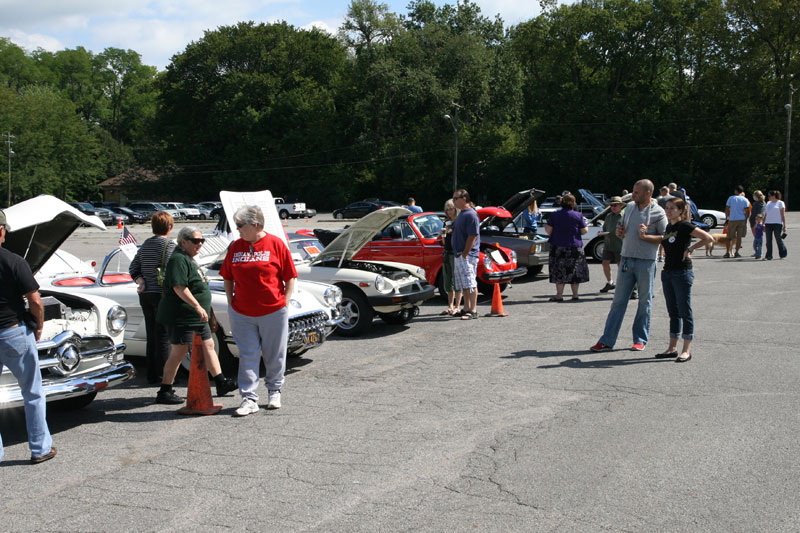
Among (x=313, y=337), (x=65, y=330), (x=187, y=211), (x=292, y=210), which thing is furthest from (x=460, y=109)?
(x=65, y=330)

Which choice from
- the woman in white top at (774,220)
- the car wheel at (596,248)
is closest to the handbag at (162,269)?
the car wheel at (596,248)

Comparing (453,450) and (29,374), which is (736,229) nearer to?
(453,450)

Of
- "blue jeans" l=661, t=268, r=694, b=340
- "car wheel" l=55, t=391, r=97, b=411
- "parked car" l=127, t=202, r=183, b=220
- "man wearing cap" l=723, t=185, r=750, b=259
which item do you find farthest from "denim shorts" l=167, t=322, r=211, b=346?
"parked car" l=127, t=202, r=183, b=220

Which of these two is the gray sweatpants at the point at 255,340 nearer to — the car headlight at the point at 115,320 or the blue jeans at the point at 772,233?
the car headlight at the point at 115,320

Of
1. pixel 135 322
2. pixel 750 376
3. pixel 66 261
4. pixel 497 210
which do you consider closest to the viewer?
pixel 750 376

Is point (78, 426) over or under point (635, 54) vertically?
under

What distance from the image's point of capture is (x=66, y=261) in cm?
1015

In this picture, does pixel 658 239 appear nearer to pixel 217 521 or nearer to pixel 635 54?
pixel 217 521

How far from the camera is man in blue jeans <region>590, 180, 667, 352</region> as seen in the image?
26.6 feet

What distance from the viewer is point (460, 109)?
60.4 m

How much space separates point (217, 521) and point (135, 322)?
4416 mm

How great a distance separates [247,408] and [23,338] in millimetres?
1921

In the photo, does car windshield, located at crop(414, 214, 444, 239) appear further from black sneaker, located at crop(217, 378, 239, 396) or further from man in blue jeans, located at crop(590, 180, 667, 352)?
black sneaker, located at crop(217, 378, 239, 396)

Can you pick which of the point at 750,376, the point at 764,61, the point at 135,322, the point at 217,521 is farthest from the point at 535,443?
the point at 764,61
